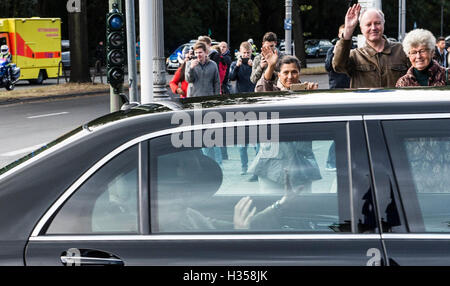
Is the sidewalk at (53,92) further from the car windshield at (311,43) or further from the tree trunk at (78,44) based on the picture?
the car windshield at (311,43)

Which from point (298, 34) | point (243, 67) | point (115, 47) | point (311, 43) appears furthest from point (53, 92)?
point (311, 43)

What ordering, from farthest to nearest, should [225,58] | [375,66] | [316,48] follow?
[316,48] → [225,58] → [375,66]

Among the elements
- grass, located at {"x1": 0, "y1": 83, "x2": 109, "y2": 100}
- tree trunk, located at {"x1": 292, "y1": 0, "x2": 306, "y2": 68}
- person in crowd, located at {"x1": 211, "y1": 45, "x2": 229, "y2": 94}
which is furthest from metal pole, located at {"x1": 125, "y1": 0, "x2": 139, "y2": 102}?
tree trunk, located at {"x1": 292, "y1": 0, "x2": 306, "y2": 68}

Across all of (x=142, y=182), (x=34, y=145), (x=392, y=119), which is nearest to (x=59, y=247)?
(x=142, y=182)

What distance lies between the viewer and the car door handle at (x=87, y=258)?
2.93 m

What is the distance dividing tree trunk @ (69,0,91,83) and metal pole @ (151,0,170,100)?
17.8 meters

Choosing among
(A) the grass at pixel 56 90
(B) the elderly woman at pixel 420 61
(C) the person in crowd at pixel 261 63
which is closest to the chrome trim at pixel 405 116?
(B) the elderly woman at pixel 420 61

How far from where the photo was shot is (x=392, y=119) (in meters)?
3.04

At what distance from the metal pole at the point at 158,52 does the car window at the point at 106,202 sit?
8335 millimetres

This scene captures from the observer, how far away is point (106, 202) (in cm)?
306

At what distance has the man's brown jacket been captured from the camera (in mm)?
6781

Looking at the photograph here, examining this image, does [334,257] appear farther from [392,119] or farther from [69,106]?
[69,106]

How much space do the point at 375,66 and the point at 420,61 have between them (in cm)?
47

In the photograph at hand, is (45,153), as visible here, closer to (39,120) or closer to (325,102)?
(325,102)
